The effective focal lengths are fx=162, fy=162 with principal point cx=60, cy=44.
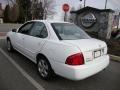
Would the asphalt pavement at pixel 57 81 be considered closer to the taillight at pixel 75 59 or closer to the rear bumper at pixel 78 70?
the rear bumper at pixel 78 70

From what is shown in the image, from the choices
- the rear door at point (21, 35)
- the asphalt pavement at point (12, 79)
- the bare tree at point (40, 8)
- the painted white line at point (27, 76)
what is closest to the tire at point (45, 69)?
the painted white line at point (27, 76)

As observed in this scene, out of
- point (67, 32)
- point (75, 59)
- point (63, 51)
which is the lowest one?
point (75, 59)

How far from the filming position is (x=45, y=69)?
4141 millimetres

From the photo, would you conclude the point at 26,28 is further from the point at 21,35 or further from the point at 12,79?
the point at 12,79

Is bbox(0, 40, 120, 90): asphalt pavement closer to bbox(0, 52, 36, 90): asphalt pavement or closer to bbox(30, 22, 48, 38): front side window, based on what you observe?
bbox(0, 52, 36, 90): asphalt pavement

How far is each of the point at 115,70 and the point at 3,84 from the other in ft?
11.2

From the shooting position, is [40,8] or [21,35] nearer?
[21,35]

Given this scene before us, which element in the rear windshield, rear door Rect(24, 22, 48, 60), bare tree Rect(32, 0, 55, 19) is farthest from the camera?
bare tree Rect(32, 0, 55, 19)

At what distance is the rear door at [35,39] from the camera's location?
4.27 metres

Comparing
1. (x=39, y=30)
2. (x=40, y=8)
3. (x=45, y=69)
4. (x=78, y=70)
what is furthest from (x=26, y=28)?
(x=40, y=8)

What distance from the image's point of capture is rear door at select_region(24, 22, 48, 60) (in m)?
4.27

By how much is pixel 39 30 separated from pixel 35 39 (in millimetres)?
289

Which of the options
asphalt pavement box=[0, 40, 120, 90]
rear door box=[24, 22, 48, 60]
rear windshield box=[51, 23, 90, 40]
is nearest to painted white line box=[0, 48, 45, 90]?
asphalt pavement box=[0, 40, 120, 90]

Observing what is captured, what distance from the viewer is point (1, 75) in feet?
14.4
